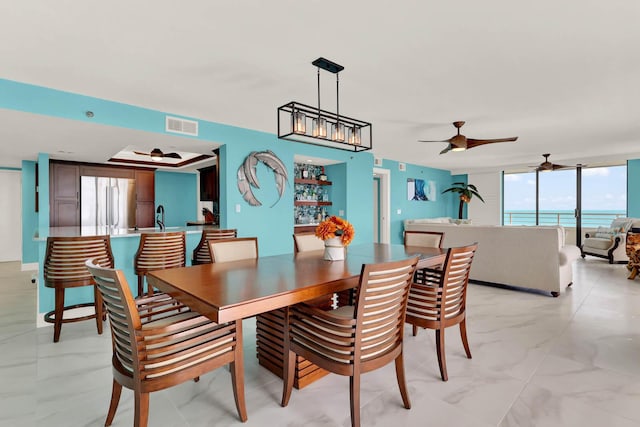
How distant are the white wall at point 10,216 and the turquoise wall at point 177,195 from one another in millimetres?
2851

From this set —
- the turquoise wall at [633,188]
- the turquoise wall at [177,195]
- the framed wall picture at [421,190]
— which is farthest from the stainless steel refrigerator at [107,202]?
the turquoise wall at [633,188]

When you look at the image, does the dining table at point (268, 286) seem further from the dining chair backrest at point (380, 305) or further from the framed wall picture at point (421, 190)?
the framed wall picture at point (421, 190)

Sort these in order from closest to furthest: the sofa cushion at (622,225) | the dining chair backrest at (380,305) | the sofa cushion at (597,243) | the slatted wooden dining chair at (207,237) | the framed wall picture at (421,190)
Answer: the dining chair backrest at (380,305)
the slatted wooden dining chair at (207,237)
the sofa cushion at (622,225)
the sofa cushion at (597,243)
the framed wall picture at (421,190)

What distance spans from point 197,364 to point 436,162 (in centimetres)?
756

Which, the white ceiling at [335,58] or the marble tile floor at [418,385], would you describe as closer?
the marble tile floor at [418,385]

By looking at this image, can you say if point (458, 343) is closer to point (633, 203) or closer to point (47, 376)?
point (47, 376)

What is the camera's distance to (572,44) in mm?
2340

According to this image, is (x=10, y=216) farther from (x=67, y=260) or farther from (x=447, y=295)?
(x=447, y=295)

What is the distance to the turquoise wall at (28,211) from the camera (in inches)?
231

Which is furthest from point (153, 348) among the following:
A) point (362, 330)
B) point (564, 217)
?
point (564, 217)

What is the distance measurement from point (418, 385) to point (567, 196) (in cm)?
817

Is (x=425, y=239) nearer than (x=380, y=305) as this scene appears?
No

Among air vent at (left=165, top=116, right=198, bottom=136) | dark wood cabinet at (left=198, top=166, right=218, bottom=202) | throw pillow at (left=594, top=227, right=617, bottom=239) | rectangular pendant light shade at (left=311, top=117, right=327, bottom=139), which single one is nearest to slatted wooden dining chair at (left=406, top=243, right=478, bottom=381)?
rectangular pendant light shade at (left=311, top=117, right=327, bottom=139)

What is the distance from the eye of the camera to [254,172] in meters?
4.63
